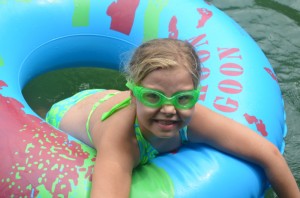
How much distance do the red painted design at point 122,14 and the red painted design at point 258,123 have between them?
3.15 feet

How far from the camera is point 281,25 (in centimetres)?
414

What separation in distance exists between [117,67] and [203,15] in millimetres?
650

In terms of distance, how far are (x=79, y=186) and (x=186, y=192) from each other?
0.40 m

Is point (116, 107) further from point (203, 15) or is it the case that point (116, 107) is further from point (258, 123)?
point (203, 15)

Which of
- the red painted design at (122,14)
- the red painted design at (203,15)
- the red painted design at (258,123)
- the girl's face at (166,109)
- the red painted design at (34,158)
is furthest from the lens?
the red painted design at (122,14)

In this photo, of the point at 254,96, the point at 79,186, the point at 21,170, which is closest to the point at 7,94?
the point at 21,170

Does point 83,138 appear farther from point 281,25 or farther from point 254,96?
point 281,25

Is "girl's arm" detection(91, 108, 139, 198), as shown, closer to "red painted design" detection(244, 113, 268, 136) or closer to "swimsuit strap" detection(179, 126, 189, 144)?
"swimsuit strap" detection(179, 126, 189, 144)

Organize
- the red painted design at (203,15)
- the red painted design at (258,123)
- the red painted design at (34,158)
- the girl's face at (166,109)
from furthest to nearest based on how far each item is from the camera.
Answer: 1. the red painted design at (203,15)
2. the red painted design at (258,123)
3. the red painted design at (34,158)
4. the girl's face at (166,109)

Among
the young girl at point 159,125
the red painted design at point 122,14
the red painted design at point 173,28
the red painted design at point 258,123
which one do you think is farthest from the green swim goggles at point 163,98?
the red painted design at point 122,14

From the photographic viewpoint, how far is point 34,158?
7.02 feet

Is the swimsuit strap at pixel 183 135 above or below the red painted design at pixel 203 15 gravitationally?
below

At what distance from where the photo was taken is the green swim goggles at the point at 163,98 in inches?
73.5

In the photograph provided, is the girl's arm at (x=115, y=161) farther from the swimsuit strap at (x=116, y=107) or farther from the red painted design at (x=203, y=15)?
the red painted design at (x=203, y=15)
